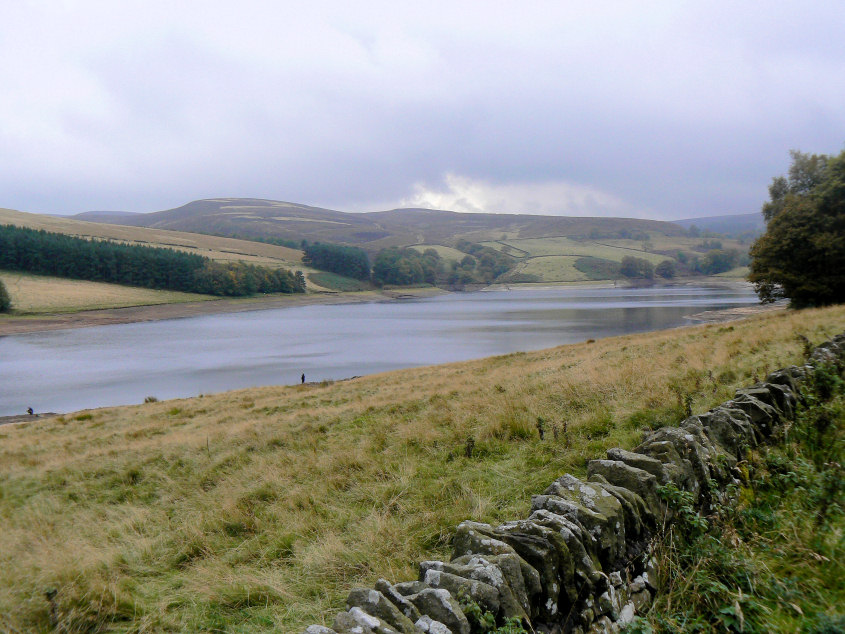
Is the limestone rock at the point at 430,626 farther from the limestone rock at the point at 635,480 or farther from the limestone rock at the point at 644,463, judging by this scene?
the limestone rock at the point at 644,463

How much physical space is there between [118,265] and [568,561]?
120m

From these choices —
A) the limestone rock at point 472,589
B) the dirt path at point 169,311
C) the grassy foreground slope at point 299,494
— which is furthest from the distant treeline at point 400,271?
the limestone rock at point 472,589

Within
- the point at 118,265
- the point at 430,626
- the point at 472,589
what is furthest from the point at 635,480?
the point at 118,265

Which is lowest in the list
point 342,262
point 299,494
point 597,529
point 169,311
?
point 169,311

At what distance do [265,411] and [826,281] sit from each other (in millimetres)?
31232

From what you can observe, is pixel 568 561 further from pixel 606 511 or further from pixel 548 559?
pixel 606 511

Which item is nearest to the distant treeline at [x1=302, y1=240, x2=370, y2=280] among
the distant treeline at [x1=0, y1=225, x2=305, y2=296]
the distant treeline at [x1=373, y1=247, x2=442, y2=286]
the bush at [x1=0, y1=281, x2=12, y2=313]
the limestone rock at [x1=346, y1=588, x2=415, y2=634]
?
the distant treeline at [x1=373, y1=247, x2=442, y2=286]

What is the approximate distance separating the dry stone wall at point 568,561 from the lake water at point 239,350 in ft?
101

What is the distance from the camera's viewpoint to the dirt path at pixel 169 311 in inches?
2630

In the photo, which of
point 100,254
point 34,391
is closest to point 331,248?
point 100,254

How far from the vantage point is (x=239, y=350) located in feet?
162

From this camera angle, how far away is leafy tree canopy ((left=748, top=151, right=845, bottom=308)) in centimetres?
2702

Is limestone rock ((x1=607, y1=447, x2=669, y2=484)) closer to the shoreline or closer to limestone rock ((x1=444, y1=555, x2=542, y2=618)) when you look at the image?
limestone rock ((x1=444, y1=555, x2=542, y2=618))

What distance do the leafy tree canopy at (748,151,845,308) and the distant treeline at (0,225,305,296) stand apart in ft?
337
